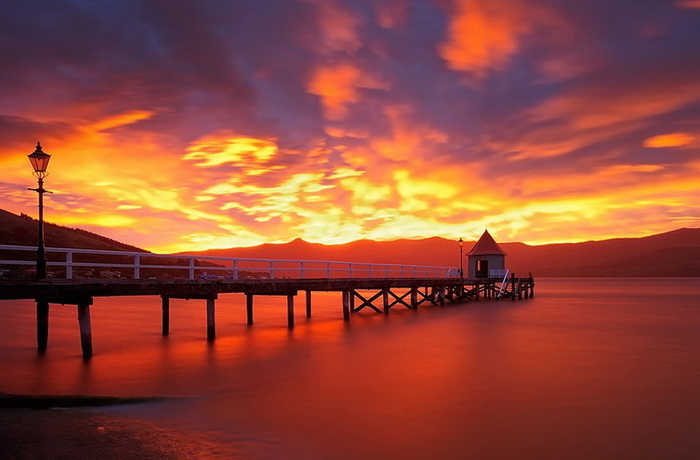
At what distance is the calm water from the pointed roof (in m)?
26.9

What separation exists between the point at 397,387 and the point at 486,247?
42.6m

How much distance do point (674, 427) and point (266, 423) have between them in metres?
8.00

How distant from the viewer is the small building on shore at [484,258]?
54.3m

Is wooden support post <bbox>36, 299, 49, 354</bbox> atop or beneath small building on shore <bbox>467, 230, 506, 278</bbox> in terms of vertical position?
beneath

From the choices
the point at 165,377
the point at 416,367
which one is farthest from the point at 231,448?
the point at 416,367

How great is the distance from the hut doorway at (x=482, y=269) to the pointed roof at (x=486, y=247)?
86cm

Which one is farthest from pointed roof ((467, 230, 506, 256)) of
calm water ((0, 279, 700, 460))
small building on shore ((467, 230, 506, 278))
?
calm water ((0, 279, 700, 460))

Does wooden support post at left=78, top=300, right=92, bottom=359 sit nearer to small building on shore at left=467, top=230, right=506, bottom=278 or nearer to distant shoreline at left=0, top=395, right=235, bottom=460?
distant shoreline at left=0, top=395, right=235, bottom=460

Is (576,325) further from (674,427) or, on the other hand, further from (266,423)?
(266,423)

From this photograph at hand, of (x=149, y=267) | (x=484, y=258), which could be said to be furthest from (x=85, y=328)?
(x=484, y=258)

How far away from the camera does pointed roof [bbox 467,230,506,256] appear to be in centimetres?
5441

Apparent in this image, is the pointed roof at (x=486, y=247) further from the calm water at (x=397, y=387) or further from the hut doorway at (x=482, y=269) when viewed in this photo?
the calm water at (x=397, y=387)

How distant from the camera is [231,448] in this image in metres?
8.91

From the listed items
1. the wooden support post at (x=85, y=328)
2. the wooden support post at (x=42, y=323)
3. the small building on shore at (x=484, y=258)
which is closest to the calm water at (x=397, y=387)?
the wooden support post at (x=85, y=328)
